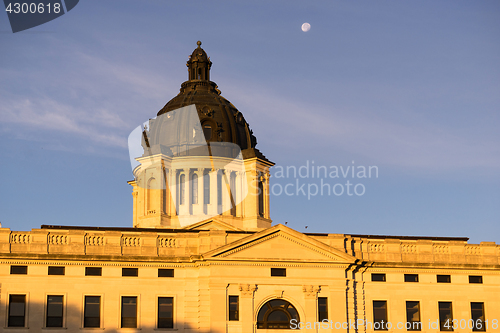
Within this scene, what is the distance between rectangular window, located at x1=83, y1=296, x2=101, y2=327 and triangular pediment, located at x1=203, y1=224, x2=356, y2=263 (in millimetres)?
11192

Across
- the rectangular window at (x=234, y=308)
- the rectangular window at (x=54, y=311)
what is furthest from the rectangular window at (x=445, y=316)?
the rectangular window at (x=54, y=311)

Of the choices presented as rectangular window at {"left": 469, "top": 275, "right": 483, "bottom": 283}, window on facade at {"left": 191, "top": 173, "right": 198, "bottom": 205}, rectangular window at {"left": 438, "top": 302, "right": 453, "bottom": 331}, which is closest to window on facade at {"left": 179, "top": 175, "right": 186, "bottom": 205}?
window on facade at {"left": 191, "top": 173, "right": 198, "bottom": 205}

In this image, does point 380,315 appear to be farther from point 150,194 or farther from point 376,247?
point 150,194

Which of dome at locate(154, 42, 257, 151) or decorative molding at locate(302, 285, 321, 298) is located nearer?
decorative molding at locate(302, 285, 321, 298)

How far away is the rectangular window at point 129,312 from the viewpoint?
6400 cm

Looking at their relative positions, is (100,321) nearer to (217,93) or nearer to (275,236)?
(275,236)

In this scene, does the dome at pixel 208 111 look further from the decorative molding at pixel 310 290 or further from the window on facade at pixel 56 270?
the window on facade at pixel 56 270

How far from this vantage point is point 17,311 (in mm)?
62344

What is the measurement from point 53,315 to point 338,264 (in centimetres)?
2346

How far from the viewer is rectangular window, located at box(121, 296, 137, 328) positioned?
64000mm

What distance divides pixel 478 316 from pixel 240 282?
69.4ft

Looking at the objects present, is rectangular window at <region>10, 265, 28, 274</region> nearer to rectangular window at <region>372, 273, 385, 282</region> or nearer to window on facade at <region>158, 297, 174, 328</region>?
window on facade at <region>158, 297, 174, 328</region>

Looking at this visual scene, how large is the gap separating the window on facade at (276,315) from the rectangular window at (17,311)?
1864 centimetres

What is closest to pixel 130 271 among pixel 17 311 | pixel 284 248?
pixel 17 311
